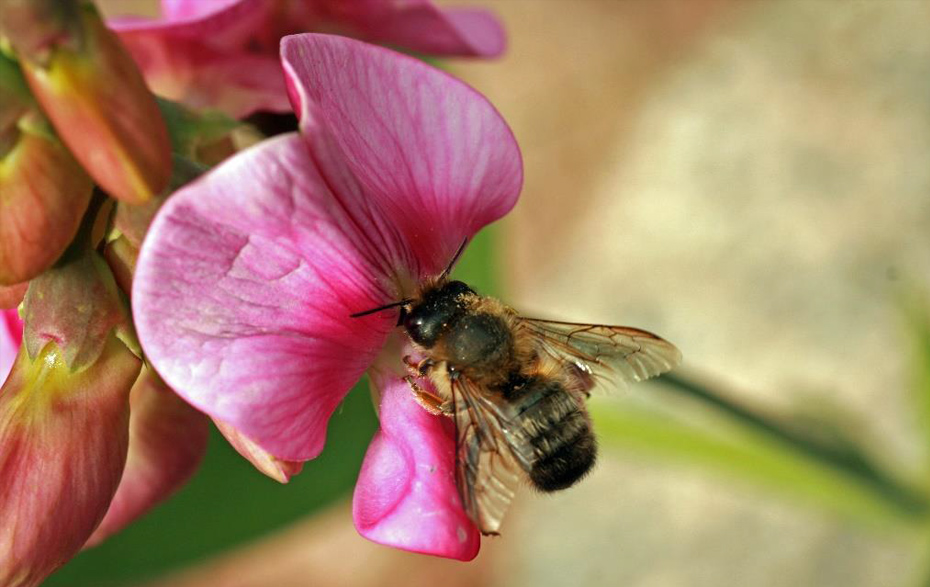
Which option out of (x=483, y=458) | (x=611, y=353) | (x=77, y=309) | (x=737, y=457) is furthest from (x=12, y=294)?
(x=737, y=457)

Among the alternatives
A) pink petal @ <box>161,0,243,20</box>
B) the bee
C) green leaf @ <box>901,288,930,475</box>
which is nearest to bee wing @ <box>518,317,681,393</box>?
the bee

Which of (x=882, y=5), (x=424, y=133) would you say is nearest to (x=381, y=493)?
(x=424, y=133)

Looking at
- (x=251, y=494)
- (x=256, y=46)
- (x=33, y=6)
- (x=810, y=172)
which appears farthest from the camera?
(x=810, y=172)

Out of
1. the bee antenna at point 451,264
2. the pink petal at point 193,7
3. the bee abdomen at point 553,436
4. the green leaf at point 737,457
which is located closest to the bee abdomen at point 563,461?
A: the bee abdomen at point 553,436

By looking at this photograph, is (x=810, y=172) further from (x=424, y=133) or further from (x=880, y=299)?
(x=424, y=133)

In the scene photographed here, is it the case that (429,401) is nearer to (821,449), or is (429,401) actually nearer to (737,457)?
(821,449)

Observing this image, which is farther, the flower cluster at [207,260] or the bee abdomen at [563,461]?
the bee abdomen at [563,461]

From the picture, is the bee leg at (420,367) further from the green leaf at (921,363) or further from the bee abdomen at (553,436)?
the green leaf at (921,363)
